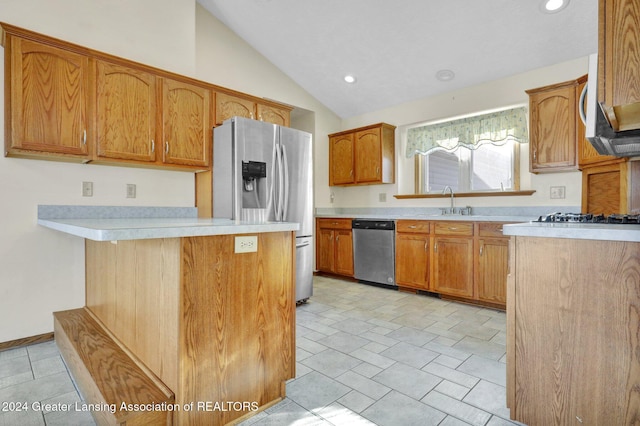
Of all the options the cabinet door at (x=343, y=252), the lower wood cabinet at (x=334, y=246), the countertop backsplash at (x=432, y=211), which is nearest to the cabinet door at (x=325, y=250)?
the lower wood cabinet at (x=334, y=246)

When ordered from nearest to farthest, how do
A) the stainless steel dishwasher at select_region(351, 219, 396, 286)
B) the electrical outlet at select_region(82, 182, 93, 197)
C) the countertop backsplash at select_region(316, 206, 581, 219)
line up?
1. the electrical outlet at select_region(82, 182, 93, 197)
2. the countertop backsplash at select_region(316, 206, 581, 219)
3. the stainless steel dishwasher at select_region(351, 219, 396, 286)

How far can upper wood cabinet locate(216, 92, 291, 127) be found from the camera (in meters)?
3.23

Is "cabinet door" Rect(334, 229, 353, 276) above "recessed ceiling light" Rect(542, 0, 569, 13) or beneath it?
beneath

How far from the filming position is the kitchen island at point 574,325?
1201mm

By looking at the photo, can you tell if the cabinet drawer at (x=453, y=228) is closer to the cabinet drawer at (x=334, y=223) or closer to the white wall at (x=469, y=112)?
the white wall at (x=469, y=112)

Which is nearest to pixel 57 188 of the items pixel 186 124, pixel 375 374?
pixel 186 124

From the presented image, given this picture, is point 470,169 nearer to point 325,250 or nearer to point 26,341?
point 325,250

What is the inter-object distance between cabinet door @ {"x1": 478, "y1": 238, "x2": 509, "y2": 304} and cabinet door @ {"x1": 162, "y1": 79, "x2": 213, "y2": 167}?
2803 millimetres

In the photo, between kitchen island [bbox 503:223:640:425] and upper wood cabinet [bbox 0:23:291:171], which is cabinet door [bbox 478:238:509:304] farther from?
upper wood cabinet [bbox 0:23:291:171]

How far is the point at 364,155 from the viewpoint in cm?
475

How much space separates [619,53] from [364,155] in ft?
12.0

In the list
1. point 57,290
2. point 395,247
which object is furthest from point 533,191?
point 57,290

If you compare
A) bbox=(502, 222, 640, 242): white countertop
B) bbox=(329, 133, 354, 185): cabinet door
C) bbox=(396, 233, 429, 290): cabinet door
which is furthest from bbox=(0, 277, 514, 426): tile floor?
bbox=(329, 133, 354, 185): cabinet door

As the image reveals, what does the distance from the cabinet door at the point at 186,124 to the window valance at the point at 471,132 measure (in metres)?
2.74
